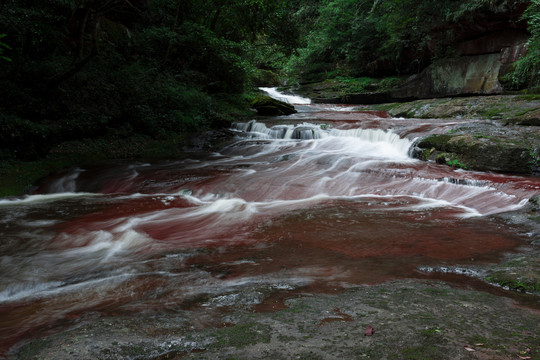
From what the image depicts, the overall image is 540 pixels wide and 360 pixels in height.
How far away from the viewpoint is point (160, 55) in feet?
50.7

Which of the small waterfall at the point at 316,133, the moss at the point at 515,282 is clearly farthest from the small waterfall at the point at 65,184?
the moss at the point at 515,282

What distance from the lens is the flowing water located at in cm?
291

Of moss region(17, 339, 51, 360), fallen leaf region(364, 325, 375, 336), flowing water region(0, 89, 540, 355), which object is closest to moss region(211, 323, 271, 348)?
flowing water region(0, 89, 540, 355)

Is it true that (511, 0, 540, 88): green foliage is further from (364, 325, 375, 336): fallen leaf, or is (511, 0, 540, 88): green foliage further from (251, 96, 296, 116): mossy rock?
(364, 325, 375, 336): fallen leaf

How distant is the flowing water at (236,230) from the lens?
2.91m

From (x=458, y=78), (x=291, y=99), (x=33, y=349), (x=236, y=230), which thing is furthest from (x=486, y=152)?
(x=291, y=99)

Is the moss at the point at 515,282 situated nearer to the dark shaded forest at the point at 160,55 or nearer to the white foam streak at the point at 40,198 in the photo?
the white foam streak at the point at 40,198

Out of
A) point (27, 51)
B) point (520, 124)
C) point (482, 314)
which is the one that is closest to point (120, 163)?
point (27, 51)

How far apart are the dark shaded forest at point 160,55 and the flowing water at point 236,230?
238 centimetres

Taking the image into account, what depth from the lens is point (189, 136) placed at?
41.3ft

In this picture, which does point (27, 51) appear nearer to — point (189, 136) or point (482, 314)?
point (189, 136)

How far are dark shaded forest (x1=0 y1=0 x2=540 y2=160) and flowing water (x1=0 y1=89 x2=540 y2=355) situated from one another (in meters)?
2.38

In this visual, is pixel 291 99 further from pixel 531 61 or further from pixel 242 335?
pixel 242 335

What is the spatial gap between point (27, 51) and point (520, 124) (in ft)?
46.6
